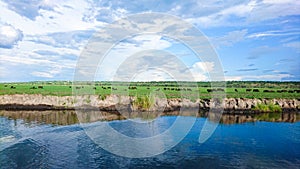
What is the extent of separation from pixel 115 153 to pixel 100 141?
4.36 meters

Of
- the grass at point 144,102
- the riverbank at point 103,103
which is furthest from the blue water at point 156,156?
the riverbank at point 103,103

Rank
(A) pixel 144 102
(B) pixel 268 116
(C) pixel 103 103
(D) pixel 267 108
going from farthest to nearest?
1. (C) pixel 103 103
2. (D) pixel 267 108
3. (A) pixel 144 102
4. (B) pixel 268 116

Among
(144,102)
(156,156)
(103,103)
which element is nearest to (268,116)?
(144,102)

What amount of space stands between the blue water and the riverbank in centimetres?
1536

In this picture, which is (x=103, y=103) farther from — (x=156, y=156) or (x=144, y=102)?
(x=156, y=156)

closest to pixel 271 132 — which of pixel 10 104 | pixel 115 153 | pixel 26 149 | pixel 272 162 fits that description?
pixel 272 162

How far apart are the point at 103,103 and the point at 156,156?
3140cm

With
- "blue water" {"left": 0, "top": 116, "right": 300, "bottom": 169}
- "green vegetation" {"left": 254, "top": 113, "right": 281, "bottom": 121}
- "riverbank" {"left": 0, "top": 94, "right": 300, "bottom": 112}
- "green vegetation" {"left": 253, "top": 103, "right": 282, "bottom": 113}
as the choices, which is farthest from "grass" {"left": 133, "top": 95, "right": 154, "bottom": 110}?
"green vegetation" {"left": 253, "top": 103, "right": 282, "bottom": 113}

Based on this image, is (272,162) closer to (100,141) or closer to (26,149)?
(100,141)

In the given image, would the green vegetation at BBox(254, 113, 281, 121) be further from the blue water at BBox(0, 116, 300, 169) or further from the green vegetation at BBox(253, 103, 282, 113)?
the blue water at BBox(0, 116, 300, 169)

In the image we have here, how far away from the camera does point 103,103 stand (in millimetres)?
54250

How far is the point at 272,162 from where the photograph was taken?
2348cm

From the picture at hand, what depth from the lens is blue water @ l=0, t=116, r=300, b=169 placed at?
74.0ft

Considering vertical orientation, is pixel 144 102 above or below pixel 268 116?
above
